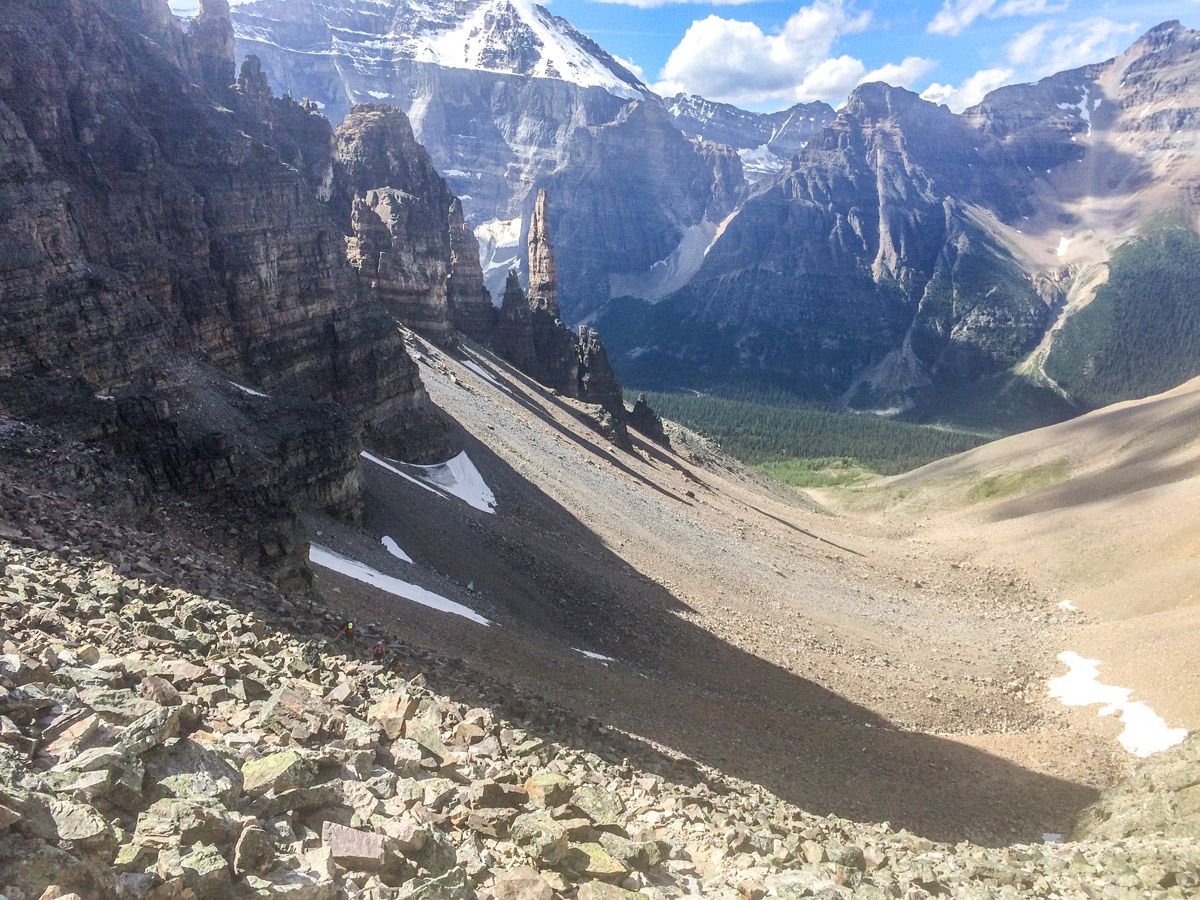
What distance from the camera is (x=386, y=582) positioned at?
31.1 meters

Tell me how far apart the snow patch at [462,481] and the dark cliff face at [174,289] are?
1.79 metres

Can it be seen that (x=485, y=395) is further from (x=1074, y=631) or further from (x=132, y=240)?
(x=1074, y=631)

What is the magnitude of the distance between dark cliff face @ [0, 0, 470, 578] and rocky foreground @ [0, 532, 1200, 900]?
1317 centimetres

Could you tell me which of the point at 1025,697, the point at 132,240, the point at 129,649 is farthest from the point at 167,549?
the point at 1025,697

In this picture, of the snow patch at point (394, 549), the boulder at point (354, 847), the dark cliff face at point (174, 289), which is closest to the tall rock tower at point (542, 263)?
the dark cliff face at point (174, 289)

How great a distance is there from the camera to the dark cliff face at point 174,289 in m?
27.5

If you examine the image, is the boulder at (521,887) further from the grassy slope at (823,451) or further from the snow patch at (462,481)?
the grassy slope at (823,451)

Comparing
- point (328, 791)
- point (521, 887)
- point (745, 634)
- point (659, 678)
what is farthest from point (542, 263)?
point (521, 887)

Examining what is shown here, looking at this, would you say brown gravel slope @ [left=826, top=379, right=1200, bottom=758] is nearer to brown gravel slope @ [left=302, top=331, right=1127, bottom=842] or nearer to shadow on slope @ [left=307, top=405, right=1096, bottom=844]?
brown gravel slope @ [left=302, top=331, right=1127, bottom=842]

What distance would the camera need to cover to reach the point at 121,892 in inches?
285

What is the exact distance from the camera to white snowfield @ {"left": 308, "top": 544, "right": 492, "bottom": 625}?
30.1 m

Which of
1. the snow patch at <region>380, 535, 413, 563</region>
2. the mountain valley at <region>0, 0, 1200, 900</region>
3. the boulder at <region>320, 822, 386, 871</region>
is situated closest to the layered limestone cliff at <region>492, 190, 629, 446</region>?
the mountain valley at <region>0, 0, 1200, 900</region>

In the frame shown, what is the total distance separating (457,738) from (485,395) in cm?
6173

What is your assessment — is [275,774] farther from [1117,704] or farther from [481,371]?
[481,371]
